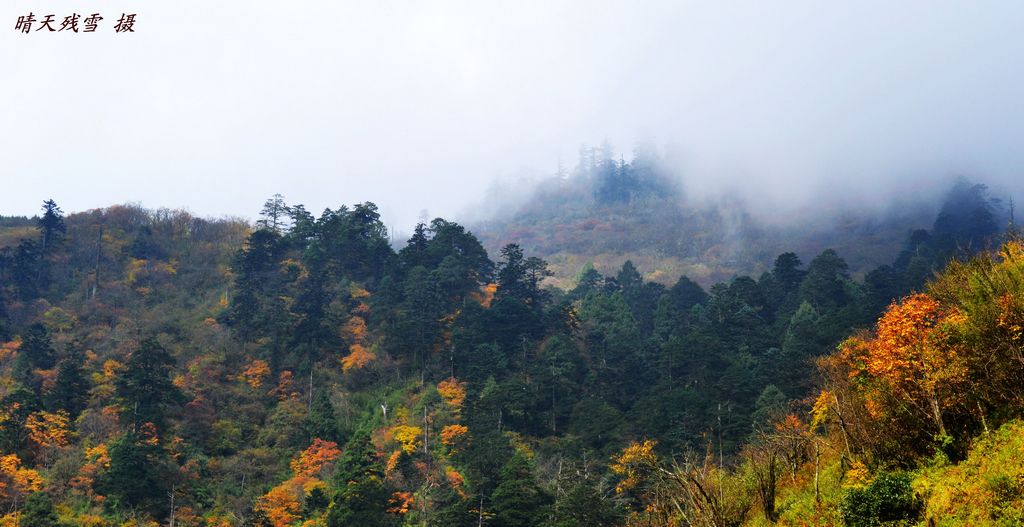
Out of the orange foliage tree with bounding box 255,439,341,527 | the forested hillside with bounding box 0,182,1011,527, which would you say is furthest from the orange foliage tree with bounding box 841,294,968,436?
→ the orange foliage tree with bounding box 255,439,341,527

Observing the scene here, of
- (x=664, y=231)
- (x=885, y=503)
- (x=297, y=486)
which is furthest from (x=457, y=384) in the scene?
(x=664, y=231)

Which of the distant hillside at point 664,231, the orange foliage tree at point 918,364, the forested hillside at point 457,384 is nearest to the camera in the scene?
the orange foliage tree at point 918,364

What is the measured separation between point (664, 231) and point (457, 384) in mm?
85057

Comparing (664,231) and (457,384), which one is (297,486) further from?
(664,231)

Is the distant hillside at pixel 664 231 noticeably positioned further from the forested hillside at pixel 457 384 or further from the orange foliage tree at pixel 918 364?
the orange foliage tree at pixel 918 364

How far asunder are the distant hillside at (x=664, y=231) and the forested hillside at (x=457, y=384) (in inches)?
1120

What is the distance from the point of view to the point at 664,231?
13862 centimetres

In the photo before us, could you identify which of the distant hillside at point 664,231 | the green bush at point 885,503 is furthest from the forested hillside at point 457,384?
the distant hillside at point 664,231

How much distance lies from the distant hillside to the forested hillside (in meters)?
28.4

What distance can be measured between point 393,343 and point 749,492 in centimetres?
4274

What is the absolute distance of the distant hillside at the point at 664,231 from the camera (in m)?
117

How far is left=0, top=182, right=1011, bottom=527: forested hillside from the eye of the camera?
23734 millimetres

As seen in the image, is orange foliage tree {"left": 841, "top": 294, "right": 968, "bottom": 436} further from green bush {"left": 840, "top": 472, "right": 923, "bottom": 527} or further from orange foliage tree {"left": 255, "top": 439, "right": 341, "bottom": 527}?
orange foliage tree {"left": 255, "top": 439, "right": 341, "bottom": 527}

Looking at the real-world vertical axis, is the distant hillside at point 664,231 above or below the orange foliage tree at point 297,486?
above
